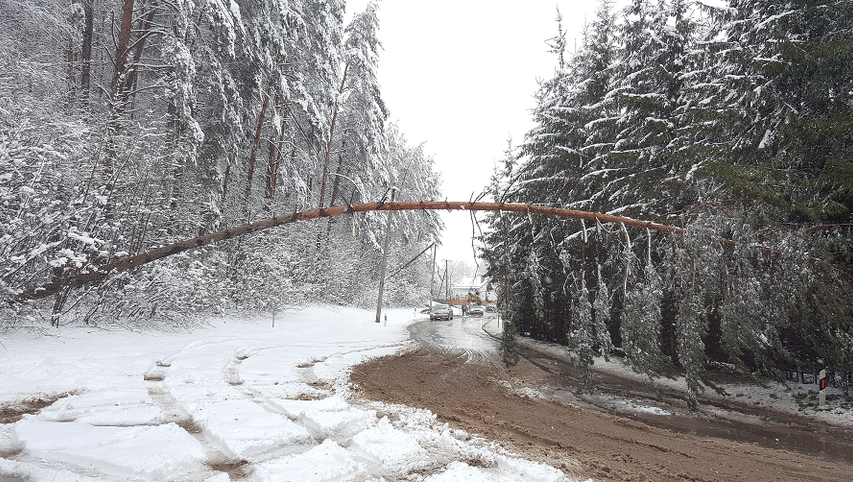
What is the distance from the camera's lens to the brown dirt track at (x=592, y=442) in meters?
4.02

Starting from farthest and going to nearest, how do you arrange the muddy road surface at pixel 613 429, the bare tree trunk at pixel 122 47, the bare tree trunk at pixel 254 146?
1. the bare tree trunk at pixel 254 146
2. the bare tree trunk at pixel 122 47
3. the muddy road surface at pixel 613 429

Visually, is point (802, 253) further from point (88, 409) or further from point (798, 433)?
point (88, 409)

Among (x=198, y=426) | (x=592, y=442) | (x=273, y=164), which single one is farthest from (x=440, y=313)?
(x=198, y=426)

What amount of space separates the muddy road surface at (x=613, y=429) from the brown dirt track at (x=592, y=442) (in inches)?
0.6

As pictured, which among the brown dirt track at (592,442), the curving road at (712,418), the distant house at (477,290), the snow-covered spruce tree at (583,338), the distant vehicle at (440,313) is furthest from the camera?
the distant vehicle at (440,313)

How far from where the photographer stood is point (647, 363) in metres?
5.91

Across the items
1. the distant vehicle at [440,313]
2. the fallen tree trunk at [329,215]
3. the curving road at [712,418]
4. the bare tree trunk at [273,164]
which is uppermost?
the bare tree trunk at [273,164]

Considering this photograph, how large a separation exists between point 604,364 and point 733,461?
7.70 metres

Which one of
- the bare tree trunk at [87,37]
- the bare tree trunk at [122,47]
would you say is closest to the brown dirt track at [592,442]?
the bare tree trunk at [122,47]

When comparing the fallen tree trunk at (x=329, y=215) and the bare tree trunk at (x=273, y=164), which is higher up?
the bare tree trunk at (x=273, y=164)

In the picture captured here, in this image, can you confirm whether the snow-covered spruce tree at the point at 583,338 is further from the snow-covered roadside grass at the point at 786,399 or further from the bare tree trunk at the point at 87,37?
the bare tree trunk at the point at 87,37

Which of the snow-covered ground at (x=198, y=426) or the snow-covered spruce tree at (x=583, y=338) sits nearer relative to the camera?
the snow-covered ground at (x=198, y=426)

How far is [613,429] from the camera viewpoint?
5539 millimetres

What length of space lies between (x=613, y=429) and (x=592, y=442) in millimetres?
966
